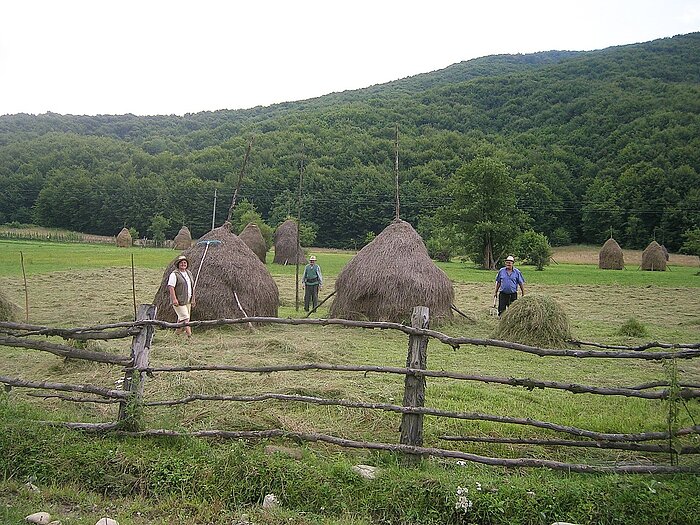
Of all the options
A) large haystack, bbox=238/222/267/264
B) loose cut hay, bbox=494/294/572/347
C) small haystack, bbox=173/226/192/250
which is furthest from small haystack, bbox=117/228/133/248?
loose cut hay, bbox=494/294/572/347

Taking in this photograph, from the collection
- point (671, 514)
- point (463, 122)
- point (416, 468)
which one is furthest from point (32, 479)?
point (463, 122)

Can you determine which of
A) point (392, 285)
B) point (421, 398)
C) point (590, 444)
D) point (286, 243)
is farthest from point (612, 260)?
point (421, 398)

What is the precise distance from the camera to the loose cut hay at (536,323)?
9.28 m

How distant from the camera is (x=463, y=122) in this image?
226 ft

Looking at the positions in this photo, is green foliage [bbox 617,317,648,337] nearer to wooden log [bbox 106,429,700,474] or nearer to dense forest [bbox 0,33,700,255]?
wooden log [bbox 106,429,700,474]

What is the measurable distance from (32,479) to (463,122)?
69.5 m

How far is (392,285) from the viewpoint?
→ 1130 centimetres

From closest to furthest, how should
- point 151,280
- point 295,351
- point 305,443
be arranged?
point 305,443 → point 295,351 → point 151,280

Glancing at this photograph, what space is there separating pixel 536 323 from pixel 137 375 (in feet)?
22.3

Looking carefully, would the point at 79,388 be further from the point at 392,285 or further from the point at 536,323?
the point at 392,285

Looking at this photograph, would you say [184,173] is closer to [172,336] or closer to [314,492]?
[172,336]

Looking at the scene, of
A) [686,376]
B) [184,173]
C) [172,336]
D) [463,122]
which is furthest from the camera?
[463,122]

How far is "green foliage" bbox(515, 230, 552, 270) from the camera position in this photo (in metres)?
34.4

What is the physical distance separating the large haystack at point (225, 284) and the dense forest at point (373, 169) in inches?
1667
